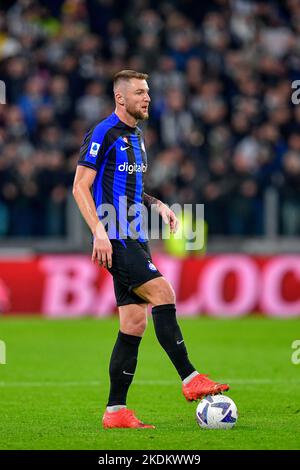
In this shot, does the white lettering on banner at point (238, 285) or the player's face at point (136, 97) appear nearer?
the player's face at point (136, 97)

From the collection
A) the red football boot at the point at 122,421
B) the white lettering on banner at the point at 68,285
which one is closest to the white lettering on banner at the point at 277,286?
the white lettering on banner at the point at 68,285

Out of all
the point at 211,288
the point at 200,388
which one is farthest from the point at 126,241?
the point at 211,288

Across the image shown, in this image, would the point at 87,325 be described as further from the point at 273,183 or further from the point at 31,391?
the point at 31,391

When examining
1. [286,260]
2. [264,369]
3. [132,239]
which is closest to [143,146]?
[132,239]

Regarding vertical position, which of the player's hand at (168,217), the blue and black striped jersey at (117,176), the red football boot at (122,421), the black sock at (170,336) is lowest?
the red football boot at (122,421)

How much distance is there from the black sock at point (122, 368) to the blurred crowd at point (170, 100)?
A: 9234 mm

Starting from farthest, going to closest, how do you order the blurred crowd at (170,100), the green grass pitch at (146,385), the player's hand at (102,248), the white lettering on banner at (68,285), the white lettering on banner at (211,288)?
1. the blurred crowd at (170,100)
2. the white lettering on banner at (211,288)
3. the white lettering on banner at (68,285)
4. the player's hand at (102,248)
5. the green grass pitch at (146,385)

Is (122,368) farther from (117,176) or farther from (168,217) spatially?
(117,176)

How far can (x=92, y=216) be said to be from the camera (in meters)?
7.13

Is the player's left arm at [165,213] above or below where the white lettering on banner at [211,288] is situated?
above

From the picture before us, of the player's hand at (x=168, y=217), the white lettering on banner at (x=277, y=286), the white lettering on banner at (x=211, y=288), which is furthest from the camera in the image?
the white lettering on banner at (x=277, y=286)

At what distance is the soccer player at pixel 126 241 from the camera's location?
23.9 feet

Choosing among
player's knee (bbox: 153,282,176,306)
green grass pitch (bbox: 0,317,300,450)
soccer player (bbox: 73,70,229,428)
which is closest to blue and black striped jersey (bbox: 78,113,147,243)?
soccer player (bbox: 73,70,229,428)

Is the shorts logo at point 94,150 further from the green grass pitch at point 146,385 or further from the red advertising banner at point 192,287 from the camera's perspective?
the red advertising banner at point 192,287
